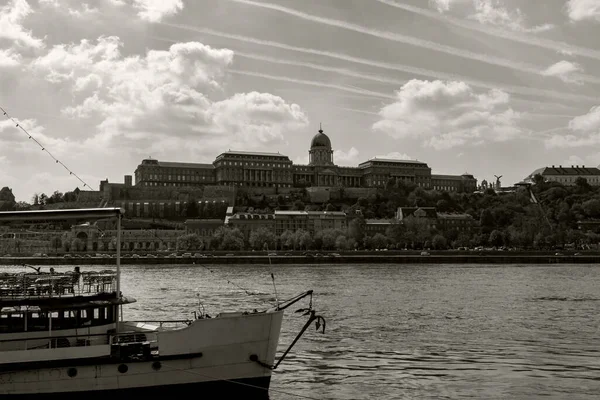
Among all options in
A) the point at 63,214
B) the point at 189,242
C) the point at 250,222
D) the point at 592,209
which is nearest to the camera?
the point at 63,214

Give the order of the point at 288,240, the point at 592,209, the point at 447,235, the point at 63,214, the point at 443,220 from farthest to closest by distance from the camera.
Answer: the point at 592,209
the point at 443,220
the point at 447,235
the point at 288,240
the point at 63,214

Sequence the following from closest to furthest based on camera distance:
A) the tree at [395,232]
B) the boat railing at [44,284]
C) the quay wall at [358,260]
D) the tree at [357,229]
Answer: the boat railing at [44,284] → the quay wall at [358,260] → the tree at [395,232] → the tree at [357,229]

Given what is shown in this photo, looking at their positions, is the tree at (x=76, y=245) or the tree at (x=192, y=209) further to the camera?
the tree at (x=192, y=209)

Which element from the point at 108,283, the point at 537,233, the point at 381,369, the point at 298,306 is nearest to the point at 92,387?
the point at 108,283

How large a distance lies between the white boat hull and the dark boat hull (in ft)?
0.09

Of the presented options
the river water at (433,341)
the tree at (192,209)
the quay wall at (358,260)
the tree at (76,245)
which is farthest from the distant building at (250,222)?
the river water at (433,341)

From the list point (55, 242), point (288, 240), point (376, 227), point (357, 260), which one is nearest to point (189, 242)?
point (288, 240)

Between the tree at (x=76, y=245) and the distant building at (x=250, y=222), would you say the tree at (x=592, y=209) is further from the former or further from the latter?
the tree at (x=76, y=245)

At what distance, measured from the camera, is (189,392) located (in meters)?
19.5

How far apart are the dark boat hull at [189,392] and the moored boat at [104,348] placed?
0.09ft

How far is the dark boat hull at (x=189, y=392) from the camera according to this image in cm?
1903

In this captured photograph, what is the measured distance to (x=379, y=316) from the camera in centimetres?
4084

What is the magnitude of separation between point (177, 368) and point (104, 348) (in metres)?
2.03

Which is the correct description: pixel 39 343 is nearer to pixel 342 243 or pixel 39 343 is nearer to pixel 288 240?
pixel 342 243
